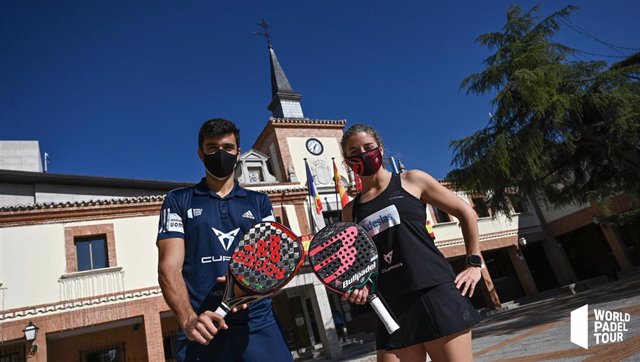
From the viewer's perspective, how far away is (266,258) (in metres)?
2.03

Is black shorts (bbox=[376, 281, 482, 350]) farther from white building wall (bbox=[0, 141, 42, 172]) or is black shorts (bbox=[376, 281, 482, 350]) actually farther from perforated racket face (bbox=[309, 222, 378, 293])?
white building wall (bbox=[0, 141, 42, 172])

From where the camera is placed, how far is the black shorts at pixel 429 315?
6.81ft

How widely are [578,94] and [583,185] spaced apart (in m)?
3.40

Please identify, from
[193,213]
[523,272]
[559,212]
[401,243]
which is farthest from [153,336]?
[559,212]

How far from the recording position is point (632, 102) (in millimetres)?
10297

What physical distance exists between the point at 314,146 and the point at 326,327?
38.4 feet

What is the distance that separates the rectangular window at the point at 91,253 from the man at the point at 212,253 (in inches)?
579

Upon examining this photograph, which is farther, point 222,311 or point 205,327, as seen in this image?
point 222,311

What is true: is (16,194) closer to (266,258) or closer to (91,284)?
(91,284)

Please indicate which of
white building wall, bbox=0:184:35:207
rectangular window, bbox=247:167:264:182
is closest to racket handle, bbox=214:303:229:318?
white building wall, bbox=0:184:35:207

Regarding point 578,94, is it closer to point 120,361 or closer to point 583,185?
point 583,185

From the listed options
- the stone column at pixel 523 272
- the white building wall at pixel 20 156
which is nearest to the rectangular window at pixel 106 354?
the white building wall at pixel 20 156

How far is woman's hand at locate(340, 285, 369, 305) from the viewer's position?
2.04 metres

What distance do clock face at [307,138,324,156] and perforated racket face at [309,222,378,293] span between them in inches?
841
